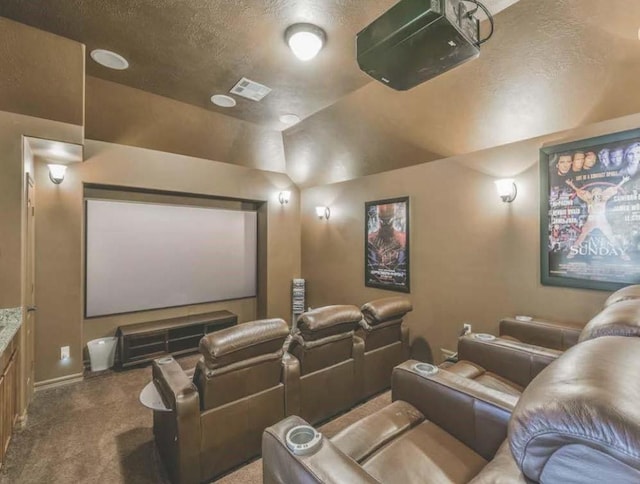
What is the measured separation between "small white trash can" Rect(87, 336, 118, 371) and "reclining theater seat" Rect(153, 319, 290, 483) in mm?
2220

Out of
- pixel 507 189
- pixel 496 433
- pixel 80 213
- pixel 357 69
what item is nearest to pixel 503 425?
pixel 496 433

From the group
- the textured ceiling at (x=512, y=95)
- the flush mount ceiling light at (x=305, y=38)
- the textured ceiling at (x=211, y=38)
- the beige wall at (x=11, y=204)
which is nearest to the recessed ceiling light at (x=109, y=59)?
the textured ceiling at (x=211, y=38)

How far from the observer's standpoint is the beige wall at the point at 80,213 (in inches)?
136

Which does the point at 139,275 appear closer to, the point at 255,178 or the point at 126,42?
the point at 255,178

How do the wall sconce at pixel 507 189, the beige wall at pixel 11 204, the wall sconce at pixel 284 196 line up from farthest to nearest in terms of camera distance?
1. the wall sconce at pixel 284 196
2. the wall sconce at pixel 507 189
3. the beige wall at pixel 11 204

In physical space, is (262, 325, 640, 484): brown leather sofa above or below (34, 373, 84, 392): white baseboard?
above

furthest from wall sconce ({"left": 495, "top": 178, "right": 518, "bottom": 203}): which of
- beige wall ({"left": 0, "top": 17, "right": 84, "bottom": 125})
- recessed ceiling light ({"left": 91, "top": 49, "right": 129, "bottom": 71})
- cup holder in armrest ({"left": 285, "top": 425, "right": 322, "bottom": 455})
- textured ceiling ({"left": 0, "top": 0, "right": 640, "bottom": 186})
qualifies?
beige wall ({"left": 0, "top": 17, "right": 84, "bottom": 125})

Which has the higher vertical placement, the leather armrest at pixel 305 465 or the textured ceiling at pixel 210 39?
the textured ceiling at pixel 210 39

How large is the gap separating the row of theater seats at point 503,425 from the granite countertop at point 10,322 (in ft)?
7.21

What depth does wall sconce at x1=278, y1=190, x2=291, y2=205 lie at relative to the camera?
17.9ft

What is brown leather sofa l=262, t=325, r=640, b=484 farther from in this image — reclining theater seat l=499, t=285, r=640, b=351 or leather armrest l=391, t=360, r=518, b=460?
reclining theater seat l=499, t=285, r=640, b=351

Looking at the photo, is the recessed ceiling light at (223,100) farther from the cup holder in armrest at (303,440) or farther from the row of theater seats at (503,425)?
the cup holder in armrest at (303,440)

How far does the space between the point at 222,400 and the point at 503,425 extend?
1.54 meters

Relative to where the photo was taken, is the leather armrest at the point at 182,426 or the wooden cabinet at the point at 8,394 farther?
the wooden cabinet at the point at 8,394
